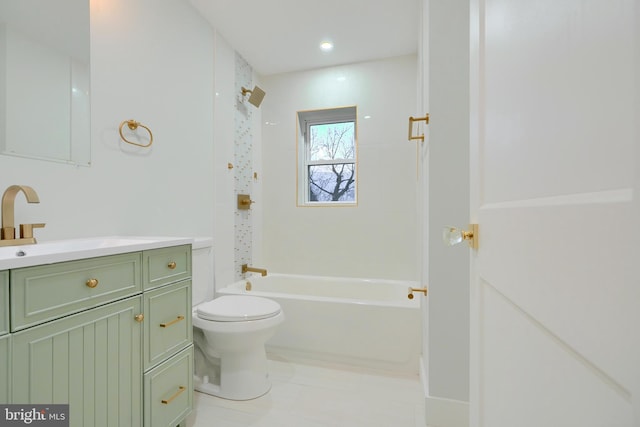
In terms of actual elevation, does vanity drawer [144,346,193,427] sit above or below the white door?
below

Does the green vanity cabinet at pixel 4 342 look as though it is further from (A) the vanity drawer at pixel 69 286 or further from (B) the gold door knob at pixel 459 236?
(B) the gold door knob at pixel 459 236

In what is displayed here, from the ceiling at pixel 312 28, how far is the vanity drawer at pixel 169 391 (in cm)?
227

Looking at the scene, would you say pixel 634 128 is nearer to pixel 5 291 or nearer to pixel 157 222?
pixel 5 291

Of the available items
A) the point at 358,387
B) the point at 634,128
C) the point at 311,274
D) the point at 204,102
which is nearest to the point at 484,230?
the point at 634,128

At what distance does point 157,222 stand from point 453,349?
1812mm

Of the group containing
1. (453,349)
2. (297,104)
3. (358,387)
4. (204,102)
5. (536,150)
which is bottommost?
(358,387)

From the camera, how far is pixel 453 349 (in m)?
1.48

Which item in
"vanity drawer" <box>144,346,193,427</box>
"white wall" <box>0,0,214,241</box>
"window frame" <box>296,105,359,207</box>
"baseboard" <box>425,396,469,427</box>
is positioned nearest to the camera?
"vanity drawer" <box>144,346,193,427</box>

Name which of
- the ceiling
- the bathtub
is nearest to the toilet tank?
the bathtub

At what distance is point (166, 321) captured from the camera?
1.31 m

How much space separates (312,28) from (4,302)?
2.46 meters

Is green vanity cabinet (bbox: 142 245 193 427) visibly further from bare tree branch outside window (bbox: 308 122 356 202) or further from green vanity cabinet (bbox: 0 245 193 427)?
bare tree branch outside window (bbox: 308 122 356 202)

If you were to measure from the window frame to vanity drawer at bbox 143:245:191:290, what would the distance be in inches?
70.2
